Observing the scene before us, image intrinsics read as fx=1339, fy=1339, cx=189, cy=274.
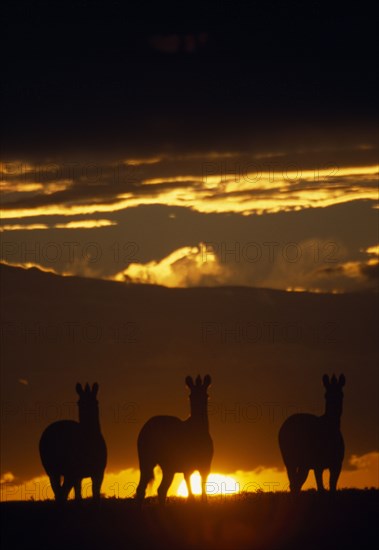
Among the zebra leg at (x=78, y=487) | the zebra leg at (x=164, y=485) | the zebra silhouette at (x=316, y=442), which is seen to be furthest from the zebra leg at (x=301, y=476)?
the zebra leg at (x=78, y=487)

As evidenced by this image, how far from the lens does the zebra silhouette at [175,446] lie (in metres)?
30.9

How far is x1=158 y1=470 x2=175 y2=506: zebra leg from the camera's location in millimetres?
30688

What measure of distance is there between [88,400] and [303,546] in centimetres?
776

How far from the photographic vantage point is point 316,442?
3247 centimetres

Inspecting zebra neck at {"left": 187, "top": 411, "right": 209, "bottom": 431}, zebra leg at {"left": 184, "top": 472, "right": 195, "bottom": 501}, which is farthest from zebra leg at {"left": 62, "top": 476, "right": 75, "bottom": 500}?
zebra neck at {"left": 187, "top": 411, "right": 209, "bottom": 431}

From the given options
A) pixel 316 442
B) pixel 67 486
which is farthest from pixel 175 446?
pixel 316 442

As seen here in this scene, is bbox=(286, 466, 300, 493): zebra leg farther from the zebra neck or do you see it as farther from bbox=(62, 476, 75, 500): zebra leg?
bbox=(62, 476, 75, 500): zebra leg

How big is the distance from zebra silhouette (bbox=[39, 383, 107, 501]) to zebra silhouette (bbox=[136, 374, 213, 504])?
1067 millimetres

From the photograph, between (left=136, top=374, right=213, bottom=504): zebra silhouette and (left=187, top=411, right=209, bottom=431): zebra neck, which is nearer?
(left=136, top=374, right=213, bottom=504): zebra silhouette

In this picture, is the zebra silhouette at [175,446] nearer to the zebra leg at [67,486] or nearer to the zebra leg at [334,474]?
the zebra leg at [67,486]

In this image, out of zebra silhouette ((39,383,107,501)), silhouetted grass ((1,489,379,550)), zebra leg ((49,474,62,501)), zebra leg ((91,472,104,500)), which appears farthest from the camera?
zebra leg ((49,474,62,501))

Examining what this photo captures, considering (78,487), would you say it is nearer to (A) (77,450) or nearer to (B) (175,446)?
(A) (77,450)

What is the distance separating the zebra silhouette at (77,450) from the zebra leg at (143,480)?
0.94 m

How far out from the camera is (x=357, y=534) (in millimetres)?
26656
